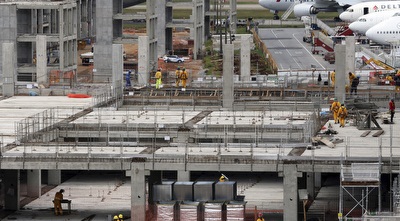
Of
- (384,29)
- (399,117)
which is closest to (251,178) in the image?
(399,117)

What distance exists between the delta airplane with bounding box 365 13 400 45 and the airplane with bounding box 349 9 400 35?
10.6 m

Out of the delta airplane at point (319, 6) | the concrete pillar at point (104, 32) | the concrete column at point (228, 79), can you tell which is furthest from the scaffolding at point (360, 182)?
the delta airplane at point (319, 6)

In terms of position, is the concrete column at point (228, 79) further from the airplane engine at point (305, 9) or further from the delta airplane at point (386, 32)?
the airplane engine at point (305, 9)

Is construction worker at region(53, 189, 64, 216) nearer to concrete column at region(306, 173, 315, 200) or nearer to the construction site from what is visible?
the construction site

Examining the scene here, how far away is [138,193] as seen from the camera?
210ft

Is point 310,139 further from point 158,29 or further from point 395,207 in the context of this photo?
point 158,29

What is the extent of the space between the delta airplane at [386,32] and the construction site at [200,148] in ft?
104

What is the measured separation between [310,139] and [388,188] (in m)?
4.07

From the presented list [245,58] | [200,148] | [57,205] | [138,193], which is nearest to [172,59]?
[245,58]

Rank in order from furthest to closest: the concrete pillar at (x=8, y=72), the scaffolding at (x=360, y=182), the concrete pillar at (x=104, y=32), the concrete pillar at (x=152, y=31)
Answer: the concrete pillar at (x=104, y=32), the concrete pillar at (x=152, y=31), the concrete pillar at (x=8, y=72), the scaffolding at (x=360, y=182)

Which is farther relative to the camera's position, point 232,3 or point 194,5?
point 232,3

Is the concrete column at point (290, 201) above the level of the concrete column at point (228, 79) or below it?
below

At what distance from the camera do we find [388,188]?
6806 cm

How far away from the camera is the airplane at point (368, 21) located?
146 meters
